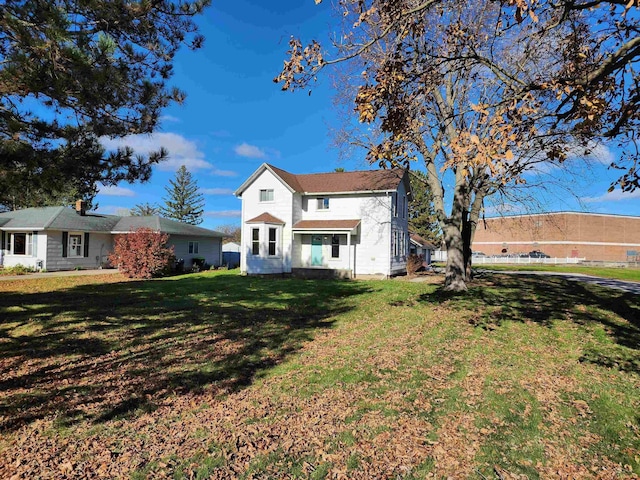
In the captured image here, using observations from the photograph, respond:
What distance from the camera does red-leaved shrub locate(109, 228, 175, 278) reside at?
20516mm

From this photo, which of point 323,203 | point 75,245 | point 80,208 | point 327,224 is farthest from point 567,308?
point 80,208

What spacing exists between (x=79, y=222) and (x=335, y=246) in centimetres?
1762

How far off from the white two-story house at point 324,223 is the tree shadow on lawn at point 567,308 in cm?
738

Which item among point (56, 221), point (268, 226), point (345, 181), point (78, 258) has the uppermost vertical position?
point (345, 181)

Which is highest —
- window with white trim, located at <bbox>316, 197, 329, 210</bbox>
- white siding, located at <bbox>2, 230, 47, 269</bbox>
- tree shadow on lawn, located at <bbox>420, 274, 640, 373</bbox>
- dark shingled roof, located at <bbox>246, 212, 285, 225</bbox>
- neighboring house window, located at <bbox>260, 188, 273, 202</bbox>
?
neighboring house window, located at <bbox>260, 188, 273, 202</bbox>

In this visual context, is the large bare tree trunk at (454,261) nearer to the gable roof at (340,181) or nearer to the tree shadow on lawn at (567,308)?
the tree shadow on lawn at (567,308)

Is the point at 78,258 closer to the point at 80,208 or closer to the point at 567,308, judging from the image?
the point at 80,208

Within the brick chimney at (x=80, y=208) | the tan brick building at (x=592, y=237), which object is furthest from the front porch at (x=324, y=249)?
the tan brick building at (x=592, y=237)

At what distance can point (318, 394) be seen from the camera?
15.8 feet

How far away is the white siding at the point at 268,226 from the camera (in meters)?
22.4

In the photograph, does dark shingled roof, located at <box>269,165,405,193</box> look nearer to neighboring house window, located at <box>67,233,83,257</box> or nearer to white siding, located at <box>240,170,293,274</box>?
white siding, located at <box>240,170,293,274</box>

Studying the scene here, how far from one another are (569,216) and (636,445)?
64.2 metres

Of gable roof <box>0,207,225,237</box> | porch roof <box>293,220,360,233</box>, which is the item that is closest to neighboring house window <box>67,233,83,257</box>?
gable roof <box>0,207,225,237</box>

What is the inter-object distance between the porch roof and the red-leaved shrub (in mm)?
7930
